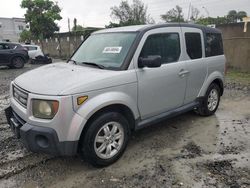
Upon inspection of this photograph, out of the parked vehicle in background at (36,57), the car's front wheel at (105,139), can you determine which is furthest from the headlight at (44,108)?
the parked vehicle in background at (36,57)

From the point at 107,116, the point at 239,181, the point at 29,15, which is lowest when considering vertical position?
the point at 239,181

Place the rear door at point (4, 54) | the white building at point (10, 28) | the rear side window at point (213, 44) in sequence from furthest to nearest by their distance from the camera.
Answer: the white building at point (10, 28) < the rear door at point (4, 54) < the rear side window at point (213, 44)

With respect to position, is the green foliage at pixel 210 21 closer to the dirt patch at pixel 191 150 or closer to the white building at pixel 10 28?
the dirt patch at pixel 191 150

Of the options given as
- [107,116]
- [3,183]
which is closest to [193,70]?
[107,116]

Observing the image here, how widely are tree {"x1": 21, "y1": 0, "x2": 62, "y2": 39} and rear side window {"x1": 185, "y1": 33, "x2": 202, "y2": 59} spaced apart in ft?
91.8

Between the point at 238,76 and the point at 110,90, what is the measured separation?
8.10 meters

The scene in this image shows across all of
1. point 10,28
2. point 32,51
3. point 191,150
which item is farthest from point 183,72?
point 10,28

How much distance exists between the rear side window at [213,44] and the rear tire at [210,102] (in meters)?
0.65

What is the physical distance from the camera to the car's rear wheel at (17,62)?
15.0 meters

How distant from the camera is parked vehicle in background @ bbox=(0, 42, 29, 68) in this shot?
47.8 ft

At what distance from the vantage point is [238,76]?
9961 mm

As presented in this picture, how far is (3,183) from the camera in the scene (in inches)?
123

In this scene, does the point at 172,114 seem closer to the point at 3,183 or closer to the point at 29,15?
the point at 3,183

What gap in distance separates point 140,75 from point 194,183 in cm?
156
